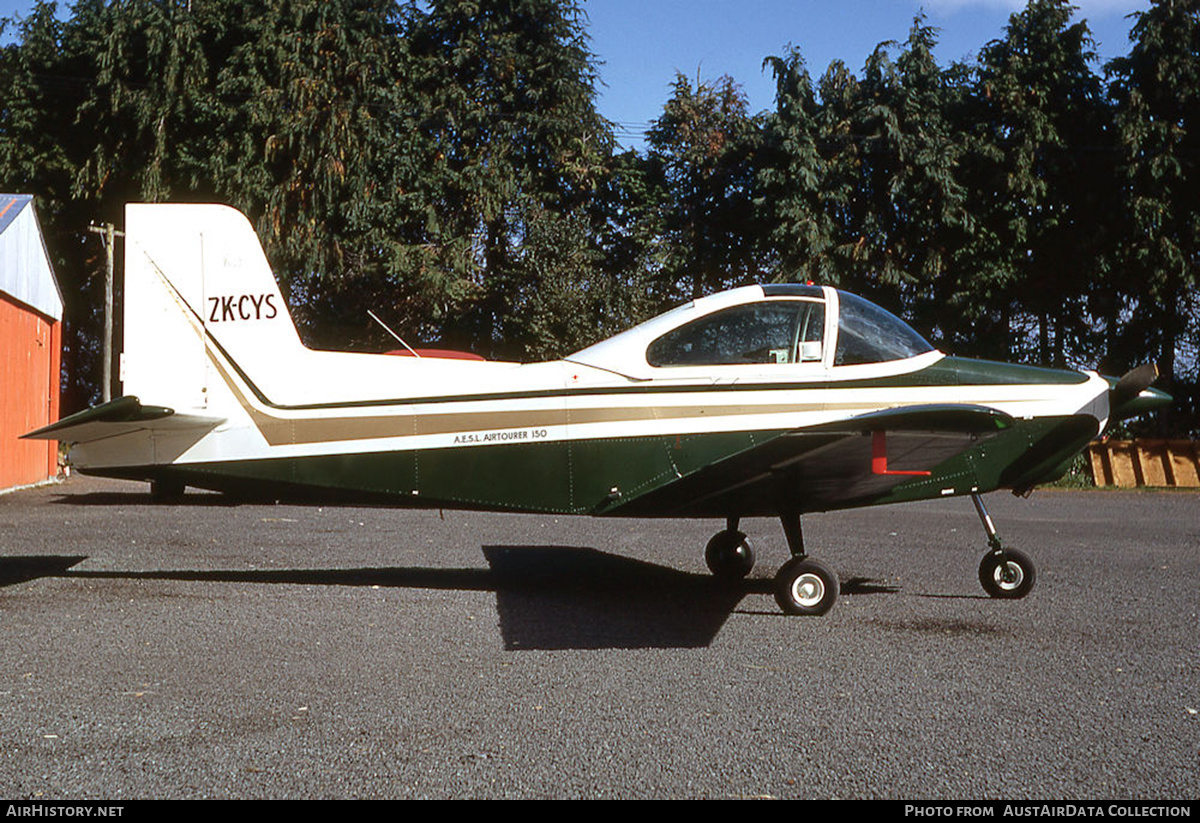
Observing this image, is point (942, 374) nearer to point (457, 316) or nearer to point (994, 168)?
point (994, 168)

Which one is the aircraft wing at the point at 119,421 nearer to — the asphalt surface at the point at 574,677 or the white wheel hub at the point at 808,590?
the asphalt surface at the point at 574,677

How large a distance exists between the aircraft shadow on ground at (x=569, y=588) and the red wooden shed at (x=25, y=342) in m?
8.45

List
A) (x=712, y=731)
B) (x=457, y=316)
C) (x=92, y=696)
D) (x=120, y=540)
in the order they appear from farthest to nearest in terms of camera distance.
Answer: (x=457, y=316) → (x=120, y=540) → (x=92, y=696) → (x=712, y=731)

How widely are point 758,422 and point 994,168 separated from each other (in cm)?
2422

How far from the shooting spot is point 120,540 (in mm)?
10359

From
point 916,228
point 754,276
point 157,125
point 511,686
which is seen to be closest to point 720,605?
point 511,686

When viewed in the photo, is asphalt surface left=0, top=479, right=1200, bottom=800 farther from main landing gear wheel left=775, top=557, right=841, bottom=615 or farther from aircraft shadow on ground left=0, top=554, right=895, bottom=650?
main landing gear wheel left=775, top=557, right=841, bottom=615

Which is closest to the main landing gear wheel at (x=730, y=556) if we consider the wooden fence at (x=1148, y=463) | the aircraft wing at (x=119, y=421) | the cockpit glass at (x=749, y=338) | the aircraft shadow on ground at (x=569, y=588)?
the aircraft shadow on ground at (x=569, y=588)

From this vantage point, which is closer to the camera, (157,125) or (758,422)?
(758,422)

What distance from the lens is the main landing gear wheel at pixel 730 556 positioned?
8.27m

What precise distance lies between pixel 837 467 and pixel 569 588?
2.46 m

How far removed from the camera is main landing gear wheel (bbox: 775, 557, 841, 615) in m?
6.87

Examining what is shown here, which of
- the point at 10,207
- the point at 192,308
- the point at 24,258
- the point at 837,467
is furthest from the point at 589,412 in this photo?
the point at 24,258

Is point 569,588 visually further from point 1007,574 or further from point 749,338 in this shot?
point 1007,574
